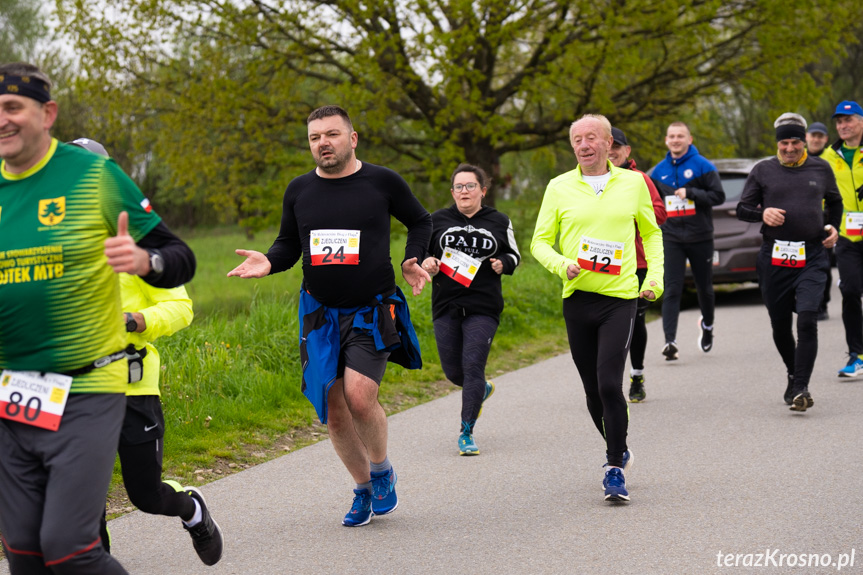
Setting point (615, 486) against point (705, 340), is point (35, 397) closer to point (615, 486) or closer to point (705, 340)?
point (615, 486)

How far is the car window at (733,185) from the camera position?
14.7m

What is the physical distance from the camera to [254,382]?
8.47m

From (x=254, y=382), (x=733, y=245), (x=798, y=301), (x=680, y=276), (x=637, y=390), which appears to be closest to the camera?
(x=798, y=301)

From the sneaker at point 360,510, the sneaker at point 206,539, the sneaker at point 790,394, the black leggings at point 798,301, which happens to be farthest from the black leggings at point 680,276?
the sneaker at point 206,539

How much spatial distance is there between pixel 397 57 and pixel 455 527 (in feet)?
44.1

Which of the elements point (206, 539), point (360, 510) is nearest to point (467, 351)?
point (360, 510)

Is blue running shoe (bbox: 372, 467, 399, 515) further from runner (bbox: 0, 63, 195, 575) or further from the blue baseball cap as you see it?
the blue baseball cap

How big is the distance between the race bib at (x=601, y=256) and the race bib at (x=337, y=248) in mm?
1381

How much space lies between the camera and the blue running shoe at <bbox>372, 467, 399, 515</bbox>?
5457 mm

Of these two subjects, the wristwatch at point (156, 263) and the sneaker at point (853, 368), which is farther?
the sneaker at point (853, 368)

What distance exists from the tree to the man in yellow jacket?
8.83 metres

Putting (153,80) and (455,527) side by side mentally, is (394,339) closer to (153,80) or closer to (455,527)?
(455,527)

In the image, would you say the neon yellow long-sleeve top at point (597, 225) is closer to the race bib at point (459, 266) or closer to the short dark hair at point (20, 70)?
the race bib at point (459, 266)

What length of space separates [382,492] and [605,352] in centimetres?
141
